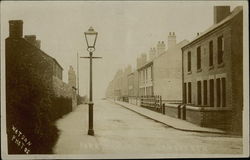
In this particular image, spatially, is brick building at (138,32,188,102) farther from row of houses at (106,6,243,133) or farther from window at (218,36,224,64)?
window at (218,36,224,64)

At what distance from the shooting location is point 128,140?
27.5 feet

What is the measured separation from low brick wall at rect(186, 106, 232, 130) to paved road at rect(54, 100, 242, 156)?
347mm

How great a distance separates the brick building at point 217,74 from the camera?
28.6 ft

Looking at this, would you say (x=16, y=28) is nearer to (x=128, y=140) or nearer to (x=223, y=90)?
(x=128, y=140)

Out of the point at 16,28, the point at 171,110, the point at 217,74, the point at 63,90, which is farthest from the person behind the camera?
the point at 171,110

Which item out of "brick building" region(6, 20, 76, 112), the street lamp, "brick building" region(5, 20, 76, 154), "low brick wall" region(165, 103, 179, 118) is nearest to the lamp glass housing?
the street lamp

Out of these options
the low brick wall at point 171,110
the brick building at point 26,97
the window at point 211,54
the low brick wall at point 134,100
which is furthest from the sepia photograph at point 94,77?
the low brick wall at point 134,100

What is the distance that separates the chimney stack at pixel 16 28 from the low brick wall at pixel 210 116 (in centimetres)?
467

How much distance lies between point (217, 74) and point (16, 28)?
15.4ft

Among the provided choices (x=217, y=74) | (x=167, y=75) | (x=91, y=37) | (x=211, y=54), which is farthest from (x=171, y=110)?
(x=91, y=37)

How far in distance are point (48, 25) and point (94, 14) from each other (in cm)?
99

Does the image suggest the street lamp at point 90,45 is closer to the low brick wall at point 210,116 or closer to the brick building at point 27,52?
the brick building at point 27,52

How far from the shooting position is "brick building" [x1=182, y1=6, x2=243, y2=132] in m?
8.71

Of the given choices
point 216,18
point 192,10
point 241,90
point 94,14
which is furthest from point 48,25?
point 241,90
